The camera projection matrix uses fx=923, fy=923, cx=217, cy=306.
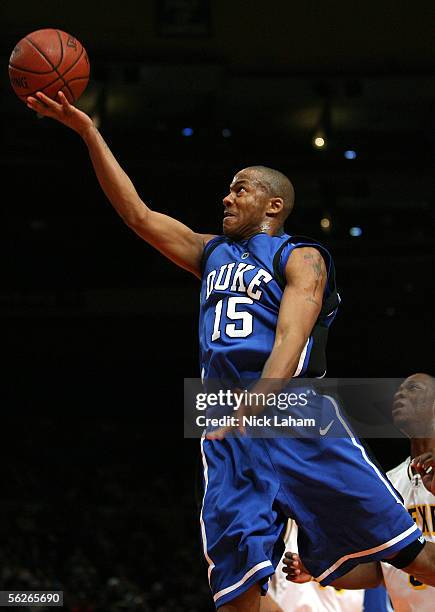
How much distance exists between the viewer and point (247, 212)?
3703mm

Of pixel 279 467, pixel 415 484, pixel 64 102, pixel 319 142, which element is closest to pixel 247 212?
pixel 64 102

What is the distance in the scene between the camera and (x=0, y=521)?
1077cm

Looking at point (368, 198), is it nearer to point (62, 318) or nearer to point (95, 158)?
point (62, 318)

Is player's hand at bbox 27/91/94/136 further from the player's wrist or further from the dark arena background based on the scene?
the dark arena background

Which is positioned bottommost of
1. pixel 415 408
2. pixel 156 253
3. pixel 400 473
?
pixel 400 473

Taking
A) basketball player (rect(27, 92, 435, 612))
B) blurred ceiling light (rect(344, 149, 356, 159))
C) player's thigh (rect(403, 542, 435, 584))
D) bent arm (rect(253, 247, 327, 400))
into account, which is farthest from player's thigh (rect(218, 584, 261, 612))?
blurred ceiling light (rect(344, 149, 356, 159))

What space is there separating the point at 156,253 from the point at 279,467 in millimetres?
8237

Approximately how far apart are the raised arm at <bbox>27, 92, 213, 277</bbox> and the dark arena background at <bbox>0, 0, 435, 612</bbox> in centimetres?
618

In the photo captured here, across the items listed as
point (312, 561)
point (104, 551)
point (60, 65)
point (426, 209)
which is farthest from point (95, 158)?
point (426, 209)

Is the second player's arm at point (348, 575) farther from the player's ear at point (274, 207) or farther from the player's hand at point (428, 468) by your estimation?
the player's ear at point (274, 207)

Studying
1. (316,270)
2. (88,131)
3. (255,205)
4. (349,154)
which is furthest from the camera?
(349,154)

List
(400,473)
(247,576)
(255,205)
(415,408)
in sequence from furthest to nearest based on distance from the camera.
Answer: (400,473), (415,408), (255,205), (247,576)

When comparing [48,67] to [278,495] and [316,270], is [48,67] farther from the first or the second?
[278,495]

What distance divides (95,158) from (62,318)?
323 inches
